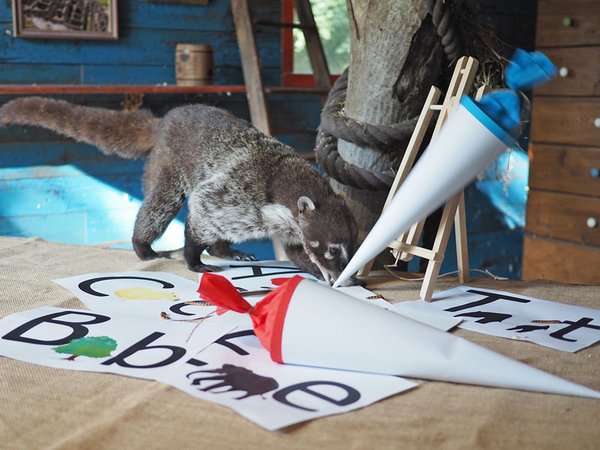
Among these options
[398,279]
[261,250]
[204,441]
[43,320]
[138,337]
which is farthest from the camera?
[261,250]

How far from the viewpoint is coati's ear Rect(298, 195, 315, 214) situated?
6.97 feet

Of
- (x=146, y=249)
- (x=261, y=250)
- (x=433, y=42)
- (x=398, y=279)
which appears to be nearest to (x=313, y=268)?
(x=398, y=279)

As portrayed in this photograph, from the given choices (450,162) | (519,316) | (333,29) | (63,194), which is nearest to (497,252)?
(333,29)

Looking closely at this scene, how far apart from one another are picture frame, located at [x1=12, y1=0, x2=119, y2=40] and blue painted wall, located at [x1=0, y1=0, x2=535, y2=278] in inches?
1.9

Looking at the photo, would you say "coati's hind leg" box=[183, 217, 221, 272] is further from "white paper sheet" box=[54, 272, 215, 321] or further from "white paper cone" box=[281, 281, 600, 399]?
"white paper cone" box=[281, 281, 600, 399]

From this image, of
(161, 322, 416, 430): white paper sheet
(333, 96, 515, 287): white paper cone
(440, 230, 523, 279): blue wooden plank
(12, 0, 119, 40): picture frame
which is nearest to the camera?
(161, 322, 416, 430): white paper sheet

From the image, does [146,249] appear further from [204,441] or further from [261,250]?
[261,250]

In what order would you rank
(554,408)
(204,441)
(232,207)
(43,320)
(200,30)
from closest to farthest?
(204,441) → (554,408) → (43,320) → (232,207) → (200,30)

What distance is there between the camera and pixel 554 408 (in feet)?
3.61

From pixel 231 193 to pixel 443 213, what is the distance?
735 mm

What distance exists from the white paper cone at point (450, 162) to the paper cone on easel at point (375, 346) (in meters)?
0.26

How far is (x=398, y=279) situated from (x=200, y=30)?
7.39 feet

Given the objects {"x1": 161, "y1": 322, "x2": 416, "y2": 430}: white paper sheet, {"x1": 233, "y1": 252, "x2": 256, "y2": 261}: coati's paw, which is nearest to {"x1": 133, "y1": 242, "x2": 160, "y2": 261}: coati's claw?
{"x1": 233, "y1": 252, "x2": 256, "y2": 261}: coati's paw

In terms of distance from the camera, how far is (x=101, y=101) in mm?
→ 3607
